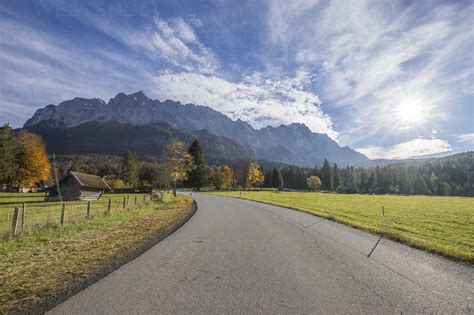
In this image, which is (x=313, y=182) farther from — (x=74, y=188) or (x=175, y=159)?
(x=74, y=188)

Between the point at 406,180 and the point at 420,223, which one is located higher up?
the point at 406,180

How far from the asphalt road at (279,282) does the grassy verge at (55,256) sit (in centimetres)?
96

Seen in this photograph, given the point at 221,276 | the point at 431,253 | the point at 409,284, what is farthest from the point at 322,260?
the point at 431,253

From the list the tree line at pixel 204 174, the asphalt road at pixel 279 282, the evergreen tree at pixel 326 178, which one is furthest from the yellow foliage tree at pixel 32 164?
the evergreen tree at pixel 326 178

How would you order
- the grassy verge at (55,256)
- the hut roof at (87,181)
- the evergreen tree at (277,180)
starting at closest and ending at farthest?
the grassy verge at (55,256) < the hut roof at (87,181) < the evergreen tree at (277,180)

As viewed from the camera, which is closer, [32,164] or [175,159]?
[175,159]

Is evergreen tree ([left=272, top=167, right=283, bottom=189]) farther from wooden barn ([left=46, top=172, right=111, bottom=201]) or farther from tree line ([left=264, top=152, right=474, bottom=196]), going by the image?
wooden barn ([left=46, top=172, right=111, bottom=201])

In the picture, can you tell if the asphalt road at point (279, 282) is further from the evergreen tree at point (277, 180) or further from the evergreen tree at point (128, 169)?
the evergreen tree at point (277, 180)

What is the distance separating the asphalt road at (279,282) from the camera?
174 inches

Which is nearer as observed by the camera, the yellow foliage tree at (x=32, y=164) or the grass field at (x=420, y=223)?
the grass field at (x=420, y=223)

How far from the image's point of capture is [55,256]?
801cm

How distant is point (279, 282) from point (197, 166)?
65.0 meters

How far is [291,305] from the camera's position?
4441mm

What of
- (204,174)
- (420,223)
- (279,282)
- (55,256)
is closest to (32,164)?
(204,174)
